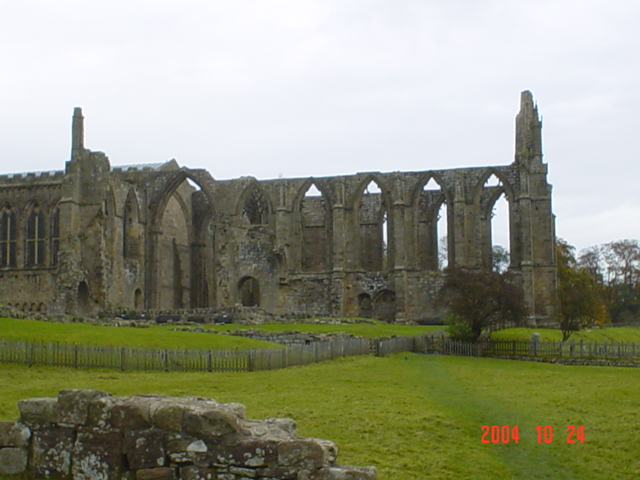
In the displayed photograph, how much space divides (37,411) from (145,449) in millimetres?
1312

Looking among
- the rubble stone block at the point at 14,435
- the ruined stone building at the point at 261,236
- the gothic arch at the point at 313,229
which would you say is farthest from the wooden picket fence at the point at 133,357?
the gothic arch at the point at 313,229

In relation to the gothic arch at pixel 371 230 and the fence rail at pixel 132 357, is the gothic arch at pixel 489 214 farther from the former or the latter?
the fence rail at pixel 132 357

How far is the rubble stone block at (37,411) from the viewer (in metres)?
8.86

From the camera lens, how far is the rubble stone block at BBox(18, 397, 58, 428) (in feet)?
29.1

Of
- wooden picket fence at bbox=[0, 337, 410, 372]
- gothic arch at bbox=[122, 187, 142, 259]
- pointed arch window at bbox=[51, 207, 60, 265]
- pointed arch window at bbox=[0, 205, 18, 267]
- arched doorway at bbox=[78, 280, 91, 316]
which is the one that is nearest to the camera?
wooden picket fence at bbox=[0, 337, 410, 372]

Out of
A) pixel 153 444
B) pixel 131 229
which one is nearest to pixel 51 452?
pixel 153 444

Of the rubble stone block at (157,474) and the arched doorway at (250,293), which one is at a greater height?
the arched doorway at (250,293)

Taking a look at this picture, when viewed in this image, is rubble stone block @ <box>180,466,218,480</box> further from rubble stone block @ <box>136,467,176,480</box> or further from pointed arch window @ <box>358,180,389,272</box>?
pointed arch window @ <box>358,180,389,272</box>

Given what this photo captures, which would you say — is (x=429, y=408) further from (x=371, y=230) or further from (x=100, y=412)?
(x=371, y=230)

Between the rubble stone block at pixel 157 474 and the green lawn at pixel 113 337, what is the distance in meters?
15.0

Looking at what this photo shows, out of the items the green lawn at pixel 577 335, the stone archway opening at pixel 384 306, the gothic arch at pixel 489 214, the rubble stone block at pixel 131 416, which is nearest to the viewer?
the rubble stone block at pixel 131 416

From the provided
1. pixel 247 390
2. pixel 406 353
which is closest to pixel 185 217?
pixel 406 353

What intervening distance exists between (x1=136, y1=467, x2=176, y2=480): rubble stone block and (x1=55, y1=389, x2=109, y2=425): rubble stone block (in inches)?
33.1
